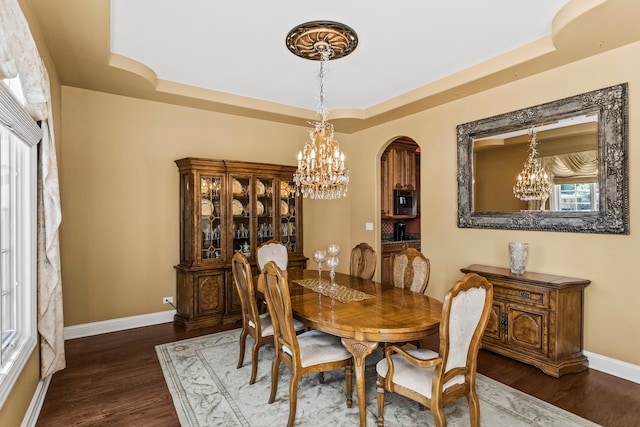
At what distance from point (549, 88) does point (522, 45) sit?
1.83 ft

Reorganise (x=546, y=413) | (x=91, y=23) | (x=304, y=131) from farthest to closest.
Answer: (x=304, y=131)
(x=91, y=23)
(x=546, y=413)

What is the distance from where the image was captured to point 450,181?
14.1ft

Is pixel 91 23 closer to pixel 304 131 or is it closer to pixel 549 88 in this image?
pixel 304 131

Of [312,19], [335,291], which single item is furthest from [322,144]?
[335,291]

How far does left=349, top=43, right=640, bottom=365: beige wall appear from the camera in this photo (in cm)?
288

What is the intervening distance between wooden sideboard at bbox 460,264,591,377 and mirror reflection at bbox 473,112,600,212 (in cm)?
75

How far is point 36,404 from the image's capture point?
242 cm

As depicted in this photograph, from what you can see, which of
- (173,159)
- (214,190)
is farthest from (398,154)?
(173,159)

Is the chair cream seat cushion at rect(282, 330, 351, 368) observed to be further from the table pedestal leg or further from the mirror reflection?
the mirror reflection

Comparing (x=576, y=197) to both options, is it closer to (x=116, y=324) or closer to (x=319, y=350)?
(x=319, y=350)

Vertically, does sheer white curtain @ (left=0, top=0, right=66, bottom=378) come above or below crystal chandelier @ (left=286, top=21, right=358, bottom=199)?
below

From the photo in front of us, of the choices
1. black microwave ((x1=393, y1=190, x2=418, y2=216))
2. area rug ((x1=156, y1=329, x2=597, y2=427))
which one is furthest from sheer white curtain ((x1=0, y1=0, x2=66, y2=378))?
black microwave ((x1=393, y1=190, x2=418, y2=216))

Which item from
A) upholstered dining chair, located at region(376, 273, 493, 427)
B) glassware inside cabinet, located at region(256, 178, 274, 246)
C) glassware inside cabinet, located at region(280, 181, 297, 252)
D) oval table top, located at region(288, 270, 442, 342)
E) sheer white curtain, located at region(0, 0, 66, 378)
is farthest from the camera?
glassware inside cabinet, located at region(280, 181, 297, 252)

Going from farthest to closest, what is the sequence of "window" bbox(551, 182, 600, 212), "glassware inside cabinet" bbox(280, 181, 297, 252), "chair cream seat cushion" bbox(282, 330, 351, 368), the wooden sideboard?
"glassware inside cabinet" bbox(280, 181, 297, 252) < "window" bbox(551, 182, 600, 212) < the wooden sideboard < "chair cream seat cushion" bbox(282, 330, 351, 368)
